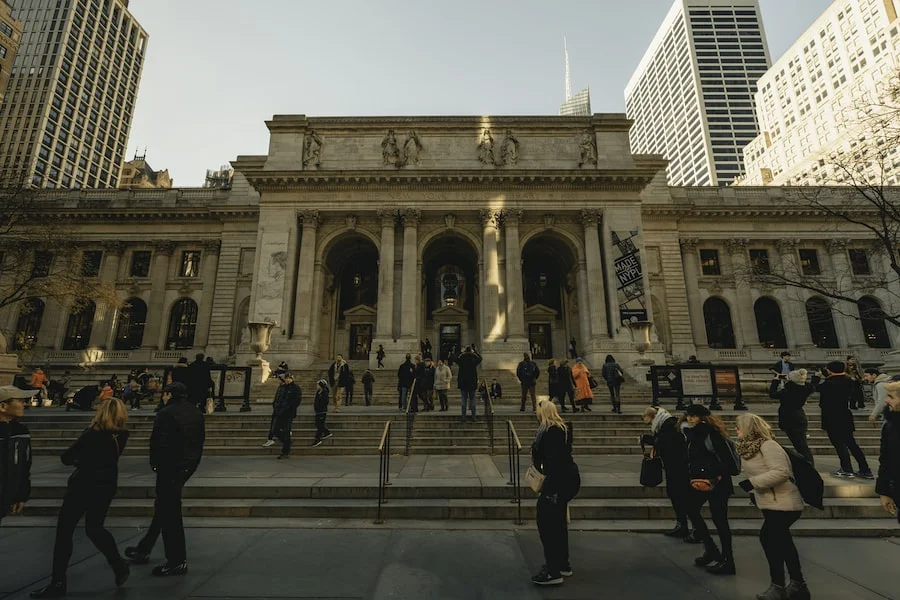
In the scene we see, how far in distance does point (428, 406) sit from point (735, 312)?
2925 cm

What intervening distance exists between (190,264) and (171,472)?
35.1 meters

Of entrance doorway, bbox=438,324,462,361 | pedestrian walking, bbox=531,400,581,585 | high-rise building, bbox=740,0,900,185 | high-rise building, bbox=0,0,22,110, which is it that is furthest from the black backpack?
high-rise building, bbox=740,0,900,185

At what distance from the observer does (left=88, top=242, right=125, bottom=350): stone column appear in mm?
31594

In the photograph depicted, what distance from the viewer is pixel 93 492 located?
4004 millimetres

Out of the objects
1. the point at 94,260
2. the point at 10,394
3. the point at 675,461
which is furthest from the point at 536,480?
the point at 94,260

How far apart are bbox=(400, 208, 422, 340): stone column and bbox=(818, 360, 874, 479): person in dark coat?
20.0m

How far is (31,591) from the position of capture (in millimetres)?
3814

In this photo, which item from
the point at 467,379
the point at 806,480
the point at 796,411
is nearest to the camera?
→ the point at 806,480

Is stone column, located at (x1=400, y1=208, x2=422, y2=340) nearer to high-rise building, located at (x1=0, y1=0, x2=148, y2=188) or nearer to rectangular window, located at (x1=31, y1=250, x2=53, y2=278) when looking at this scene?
rectangular window, located at (x1=31, y1=250, x2=53, y2=278)

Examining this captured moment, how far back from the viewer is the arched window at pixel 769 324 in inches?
1270

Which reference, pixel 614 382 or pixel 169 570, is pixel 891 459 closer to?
pixel 169 570

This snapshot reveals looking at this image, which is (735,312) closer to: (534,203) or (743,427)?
(534,203)

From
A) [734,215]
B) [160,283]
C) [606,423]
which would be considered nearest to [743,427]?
[606,423]

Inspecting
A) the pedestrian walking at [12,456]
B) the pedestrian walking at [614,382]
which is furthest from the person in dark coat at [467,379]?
the pedestrian walking at [12,456]
